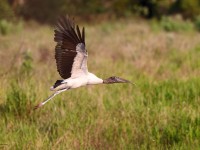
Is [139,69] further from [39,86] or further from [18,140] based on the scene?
[18,140]

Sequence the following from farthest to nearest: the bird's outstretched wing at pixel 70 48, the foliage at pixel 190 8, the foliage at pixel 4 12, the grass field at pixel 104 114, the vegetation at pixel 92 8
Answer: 1. the foliage at pixel 190 8
2. the vegetation at pixel 92 8
3. the foliage at pixel 4 12
4. the grass field at pixel 104 114
5. the bird's outstretched wing at pixel 70 48

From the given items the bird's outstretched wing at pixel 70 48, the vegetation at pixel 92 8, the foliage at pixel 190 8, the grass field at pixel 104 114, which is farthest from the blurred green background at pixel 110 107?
the foliage at pixel 190 8

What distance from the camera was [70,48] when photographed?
318cm

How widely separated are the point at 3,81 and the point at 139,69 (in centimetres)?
Result: 264

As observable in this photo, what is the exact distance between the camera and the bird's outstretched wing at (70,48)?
123 inches

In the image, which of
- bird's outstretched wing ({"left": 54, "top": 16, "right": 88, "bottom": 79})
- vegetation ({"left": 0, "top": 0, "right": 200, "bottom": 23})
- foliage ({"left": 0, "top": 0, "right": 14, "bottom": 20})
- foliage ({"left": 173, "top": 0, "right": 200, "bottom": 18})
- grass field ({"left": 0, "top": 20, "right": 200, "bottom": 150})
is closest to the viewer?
bird's outstretched wing ({"left": 54, "top": 16, "right": 88, "bottom": 79})

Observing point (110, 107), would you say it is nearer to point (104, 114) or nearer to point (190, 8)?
point (104, 114)

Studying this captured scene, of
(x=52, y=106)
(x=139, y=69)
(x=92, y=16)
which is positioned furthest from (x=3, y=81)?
(x=92, y=16)

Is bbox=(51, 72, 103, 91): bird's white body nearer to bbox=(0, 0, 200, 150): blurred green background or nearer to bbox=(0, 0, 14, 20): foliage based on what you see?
bbox=(0, 0, 200, 150): blurred green background

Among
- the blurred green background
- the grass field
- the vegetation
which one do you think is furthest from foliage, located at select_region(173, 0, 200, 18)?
the grass field

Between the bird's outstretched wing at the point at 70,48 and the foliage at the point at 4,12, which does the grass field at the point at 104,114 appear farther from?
the foliage at the point at 4,12

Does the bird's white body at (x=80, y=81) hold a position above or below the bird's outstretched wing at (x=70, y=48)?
below

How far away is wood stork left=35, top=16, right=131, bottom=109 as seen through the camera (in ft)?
10.2

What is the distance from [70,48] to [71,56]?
0.06 metres
